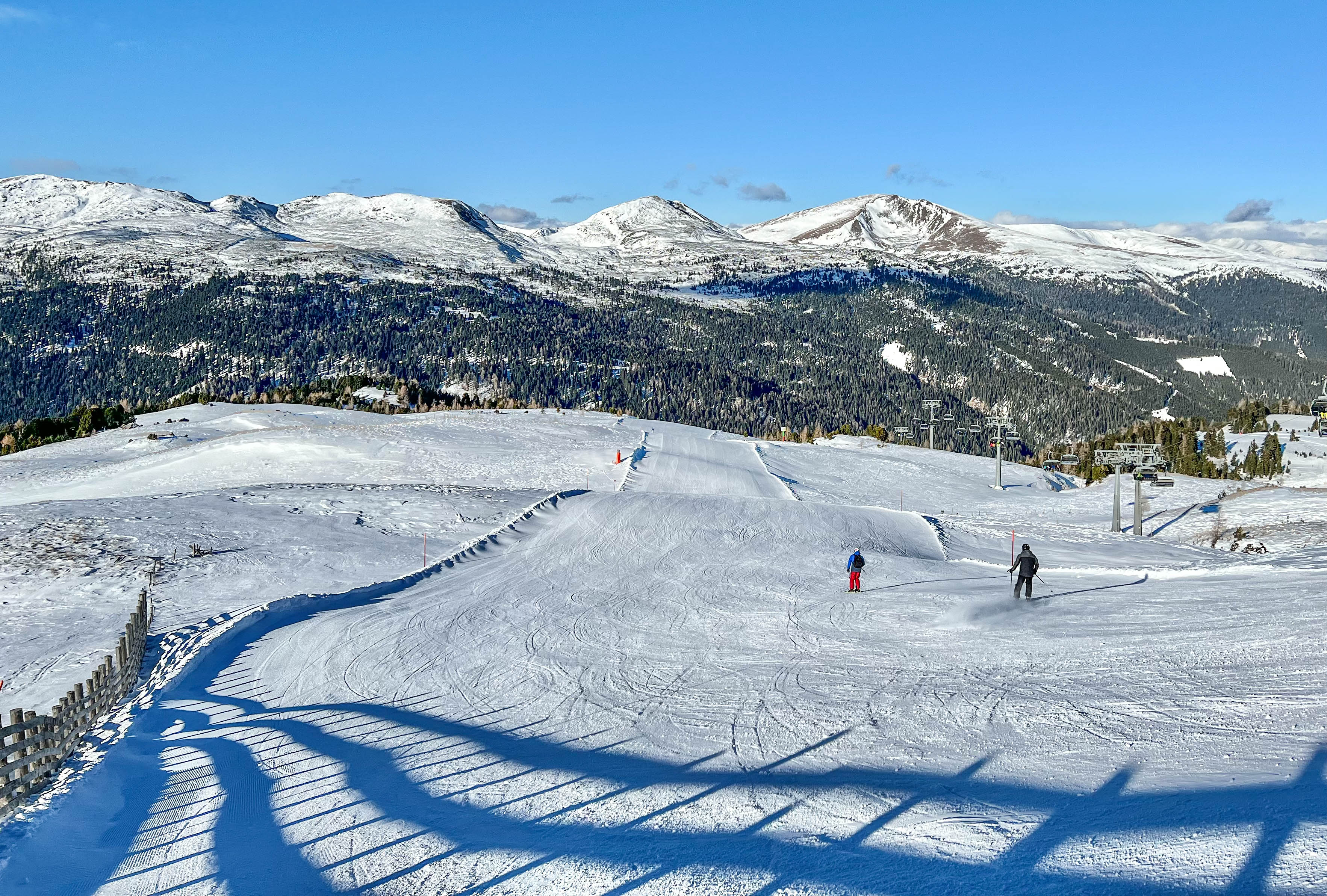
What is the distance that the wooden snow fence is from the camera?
12.4 m

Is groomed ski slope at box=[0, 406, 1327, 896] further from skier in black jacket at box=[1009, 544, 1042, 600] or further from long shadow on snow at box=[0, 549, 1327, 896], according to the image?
skier in black jacket at box=[1009, 544, 1042, 600]

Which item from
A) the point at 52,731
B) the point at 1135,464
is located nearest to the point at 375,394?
the point at 1135,464

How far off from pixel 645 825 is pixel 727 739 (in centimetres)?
383

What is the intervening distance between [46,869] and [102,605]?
2027cm

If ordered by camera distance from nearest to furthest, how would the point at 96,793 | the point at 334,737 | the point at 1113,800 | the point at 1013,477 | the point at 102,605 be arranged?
the point at 1113,800, the point at 96,793, the point at 334,737, the point at 102,605, the point at 1013,477

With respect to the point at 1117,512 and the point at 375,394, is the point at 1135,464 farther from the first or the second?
the point at 375,394

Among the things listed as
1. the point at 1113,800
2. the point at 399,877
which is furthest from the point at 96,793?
the point at 1113,800

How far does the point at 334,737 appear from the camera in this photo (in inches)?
613

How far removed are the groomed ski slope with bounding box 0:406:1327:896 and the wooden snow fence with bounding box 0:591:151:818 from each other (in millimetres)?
640

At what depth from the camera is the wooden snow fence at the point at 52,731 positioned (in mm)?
12445

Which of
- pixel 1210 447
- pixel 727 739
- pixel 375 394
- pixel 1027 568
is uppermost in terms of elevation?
pixel 375 394

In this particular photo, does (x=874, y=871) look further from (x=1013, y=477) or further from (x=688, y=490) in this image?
(x=1013, y=477)

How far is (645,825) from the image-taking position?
11102 mm

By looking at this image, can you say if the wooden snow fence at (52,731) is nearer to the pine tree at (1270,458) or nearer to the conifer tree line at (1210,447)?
the conifer tree line at (1210,447)
